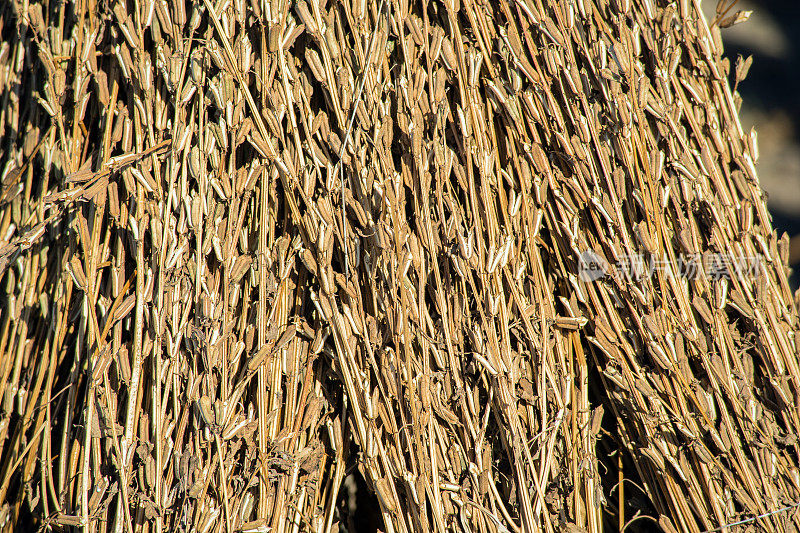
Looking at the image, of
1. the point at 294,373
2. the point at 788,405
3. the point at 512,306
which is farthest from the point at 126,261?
the point at 788,405

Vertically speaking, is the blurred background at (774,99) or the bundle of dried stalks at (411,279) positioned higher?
the blurred background at (774,99)

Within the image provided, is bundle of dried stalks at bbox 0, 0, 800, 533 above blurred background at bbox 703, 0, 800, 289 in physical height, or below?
below

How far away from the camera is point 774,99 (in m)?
1.33

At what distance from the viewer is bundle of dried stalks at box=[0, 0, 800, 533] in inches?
36.0

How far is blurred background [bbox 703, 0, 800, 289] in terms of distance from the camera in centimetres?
131

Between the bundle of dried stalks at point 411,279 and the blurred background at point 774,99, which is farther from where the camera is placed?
the blurred background at point 774,99

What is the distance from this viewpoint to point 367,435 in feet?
3.01

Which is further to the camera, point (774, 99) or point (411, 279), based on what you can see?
point (774, 99)

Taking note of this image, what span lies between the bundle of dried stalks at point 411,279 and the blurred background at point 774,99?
13.7 inches

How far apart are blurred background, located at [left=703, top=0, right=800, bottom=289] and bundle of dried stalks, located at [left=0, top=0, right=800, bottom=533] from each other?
348mm

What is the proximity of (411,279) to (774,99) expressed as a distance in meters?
1.03

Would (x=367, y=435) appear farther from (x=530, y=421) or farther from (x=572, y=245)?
(x=572, y=245)

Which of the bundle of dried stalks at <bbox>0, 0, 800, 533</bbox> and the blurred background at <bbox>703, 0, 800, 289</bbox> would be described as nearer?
the bundle of dried stalks at <bbox>0, 0, 800, 533</bbox>

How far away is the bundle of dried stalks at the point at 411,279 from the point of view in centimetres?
92
